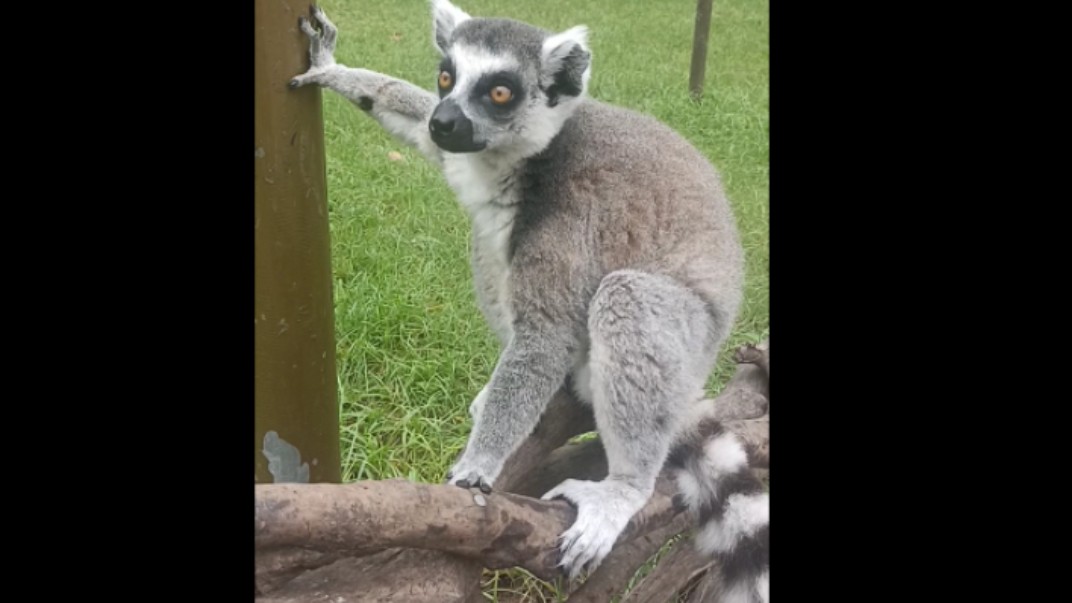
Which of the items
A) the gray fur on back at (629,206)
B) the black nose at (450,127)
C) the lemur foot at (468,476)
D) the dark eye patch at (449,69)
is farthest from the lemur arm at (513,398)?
the dark eye patch at (449,69)

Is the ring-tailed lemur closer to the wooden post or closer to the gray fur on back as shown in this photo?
the gray fur on back

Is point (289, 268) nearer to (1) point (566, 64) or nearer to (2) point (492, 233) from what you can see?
(2) point (492, 233)

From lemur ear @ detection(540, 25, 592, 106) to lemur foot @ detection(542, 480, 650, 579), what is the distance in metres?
0.87

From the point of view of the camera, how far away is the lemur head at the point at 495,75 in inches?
68.6

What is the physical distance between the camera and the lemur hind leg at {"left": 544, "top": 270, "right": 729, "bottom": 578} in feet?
5.94

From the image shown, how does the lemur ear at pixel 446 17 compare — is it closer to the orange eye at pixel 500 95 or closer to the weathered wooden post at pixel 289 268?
the orange eye at pixel 500 95

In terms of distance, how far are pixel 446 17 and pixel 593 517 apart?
1.13m

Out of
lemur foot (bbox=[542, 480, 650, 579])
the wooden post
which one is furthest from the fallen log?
the wooden post

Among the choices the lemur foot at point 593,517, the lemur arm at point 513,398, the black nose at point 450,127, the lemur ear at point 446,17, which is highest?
the lemur ear at point 446,17

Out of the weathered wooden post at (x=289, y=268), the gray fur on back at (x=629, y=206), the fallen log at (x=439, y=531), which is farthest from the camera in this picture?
the gray fur on back at (x=629, y=206)

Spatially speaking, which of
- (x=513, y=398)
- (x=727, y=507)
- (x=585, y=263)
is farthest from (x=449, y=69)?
(x=727, y=507)

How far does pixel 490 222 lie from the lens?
1974 mm
